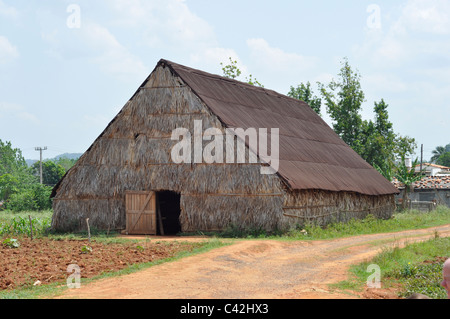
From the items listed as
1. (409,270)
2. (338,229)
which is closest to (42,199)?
(338,229)

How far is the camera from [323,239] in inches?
710

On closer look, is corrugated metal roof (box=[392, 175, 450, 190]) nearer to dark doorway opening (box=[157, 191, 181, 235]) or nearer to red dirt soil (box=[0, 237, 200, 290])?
dark doorway opening (box=[157, 191, 181, 235])

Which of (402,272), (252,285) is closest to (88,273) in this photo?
(252,285)

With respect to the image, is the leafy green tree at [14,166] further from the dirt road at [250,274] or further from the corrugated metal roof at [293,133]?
the dirt road at [250,274]

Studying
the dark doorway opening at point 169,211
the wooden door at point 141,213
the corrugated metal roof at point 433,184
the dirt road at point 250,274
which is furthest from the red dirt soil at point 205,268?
the corrugated metal roof at point 433,184

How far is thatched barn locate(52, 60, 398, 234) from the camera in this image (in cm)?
1902

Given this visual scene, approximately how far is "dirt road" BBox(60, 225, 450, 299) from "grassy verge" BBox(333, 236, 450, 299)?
16.3 inches

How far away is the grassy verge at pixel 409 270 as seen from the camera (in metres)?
10.0

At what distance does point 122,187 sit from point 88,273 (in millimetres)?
8943

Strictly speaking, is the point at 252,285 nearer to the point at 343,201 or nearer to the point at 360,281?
the point at 360,281

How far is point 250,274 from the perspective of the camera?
467 inches

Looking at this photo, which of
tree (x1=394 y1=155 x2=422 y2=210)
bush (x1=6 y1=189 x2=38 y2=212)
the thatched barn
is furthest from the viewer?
bush (x1=6 y1=189 x2=38 y2=212)

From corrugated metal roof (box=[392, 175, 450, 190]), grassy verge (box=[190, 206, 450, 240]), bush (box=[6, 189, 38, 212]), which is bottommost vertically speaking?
grassy verge (box=[190, 206, 450, 240])

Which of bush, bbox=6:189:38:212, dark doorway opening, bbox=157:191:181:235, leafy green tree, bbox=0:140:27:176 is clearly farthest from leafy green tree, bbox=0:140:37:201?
dark doorway opening, bbox=157:191:181:235
